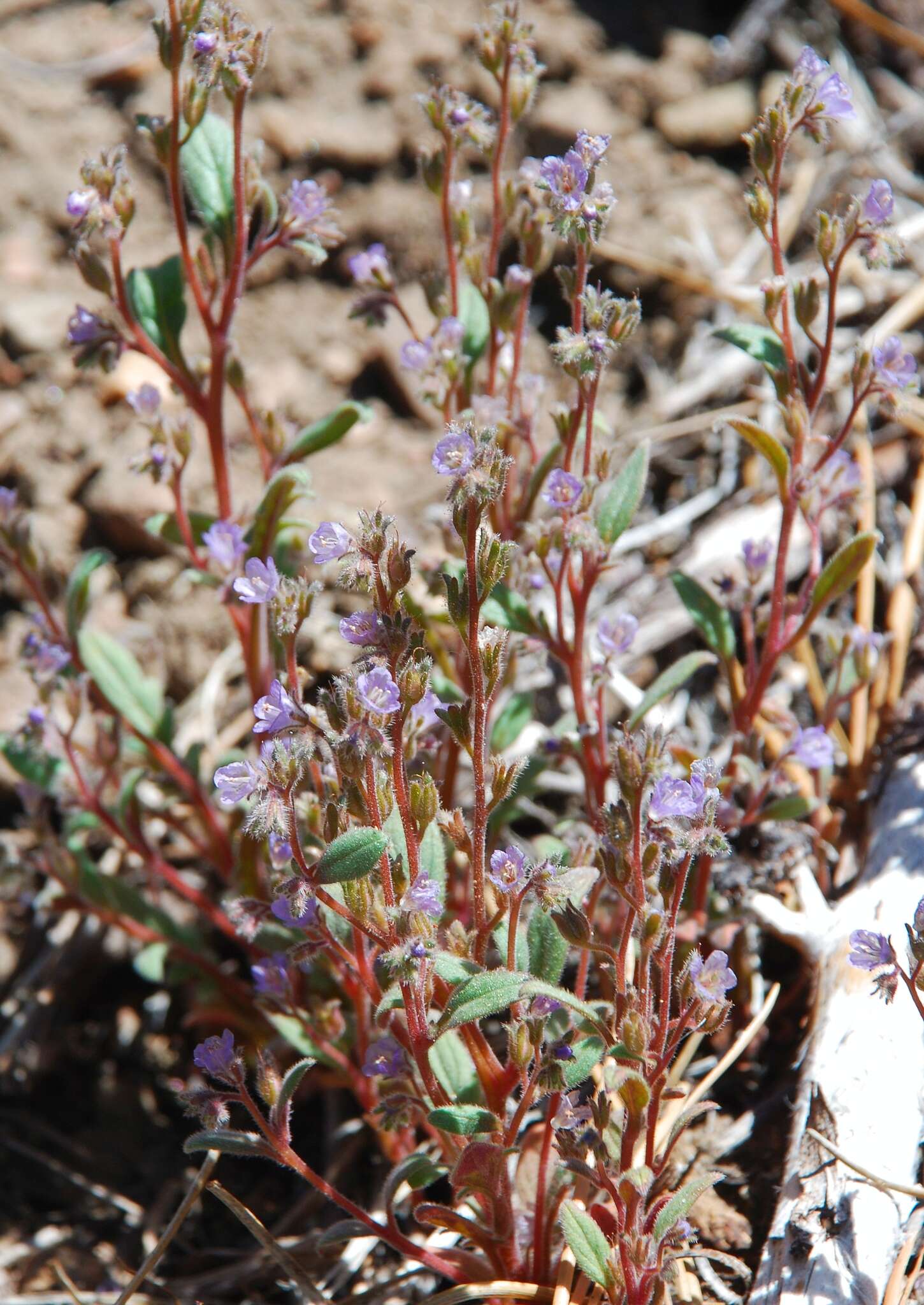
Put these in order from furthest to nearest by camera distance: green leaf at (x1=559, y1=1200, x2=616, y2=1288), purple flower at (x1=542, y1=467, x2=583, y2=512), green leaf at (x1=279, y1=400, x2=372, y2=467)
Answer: green leaf at (x1=279, y1=400, x2=372, y2=467), purple flower at (x1=542, y1=467, x2=583, y2=512), green leaf at (x1=559, y1=1200, x2=616, y2=1288)

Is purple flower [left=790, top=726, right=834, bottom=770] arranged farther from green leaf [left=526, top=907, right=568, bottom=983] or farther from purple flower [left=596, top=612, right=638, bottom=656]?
green leaf [left=526, top=907, right=568, bottom=983]

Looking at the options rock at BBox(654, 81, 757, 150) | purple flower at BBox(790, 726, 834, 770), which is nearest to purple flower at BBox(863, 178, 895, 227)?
purple flower at BBox(790, 726, 834, 770)

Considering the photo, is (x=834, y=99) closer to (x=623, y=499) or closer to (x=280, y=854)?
(x=623, y=499)

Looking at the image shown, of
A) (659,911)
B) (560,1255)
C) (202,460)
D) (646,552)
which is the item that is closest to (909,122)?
(646,552)

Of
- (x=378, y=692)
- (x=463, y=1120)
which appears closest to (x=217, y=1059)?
(x=463, y=1120)

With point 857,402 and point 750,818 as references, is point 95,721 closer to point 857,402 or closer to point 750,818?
point 750,818
